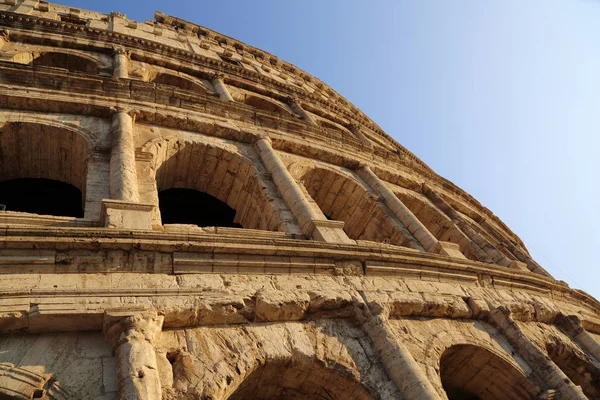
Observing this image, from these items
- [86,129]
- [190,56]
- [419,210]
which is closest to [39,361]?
[86,129]

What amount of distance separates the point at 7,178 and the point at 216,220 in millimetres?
4185

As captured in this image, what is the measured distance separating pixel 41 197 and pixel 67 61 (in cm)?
627

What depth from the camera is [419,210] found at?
12.4 meters

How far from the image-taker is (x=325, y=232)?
24.5 ft

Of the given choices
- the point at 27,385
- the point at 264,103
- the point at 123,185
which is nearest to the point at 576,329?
the point at 123,185

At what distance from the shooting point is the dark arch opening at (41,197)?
354 inches

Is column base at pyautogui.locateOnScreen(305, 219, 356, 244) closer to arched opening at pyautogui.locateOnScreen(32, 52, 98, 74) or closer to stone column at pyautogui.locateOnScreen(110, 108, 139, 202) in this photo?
stone column at pyautogui.locateOnScreen(110, 108, 139, 202)

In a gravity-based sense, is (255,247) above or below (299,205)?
below

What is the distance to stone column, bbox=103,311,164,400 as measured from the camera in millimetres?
3957

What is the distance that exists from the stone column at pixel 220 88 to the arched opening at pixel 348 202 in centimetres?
438

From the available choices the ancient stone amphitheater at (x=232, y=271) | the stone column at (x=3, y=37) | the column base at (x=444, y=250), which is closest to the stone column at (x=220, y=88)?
the ancient stone amphitheater at (x=232, y=271)

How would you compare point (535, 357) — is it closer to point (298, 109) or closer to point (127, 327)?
point (127, 327)

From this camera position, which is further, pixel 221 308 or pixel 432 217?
pixel 432 217

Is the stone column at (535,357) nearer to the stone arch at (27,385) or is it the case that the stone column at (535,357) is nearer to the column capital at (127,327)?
the column capital at (127,327)
